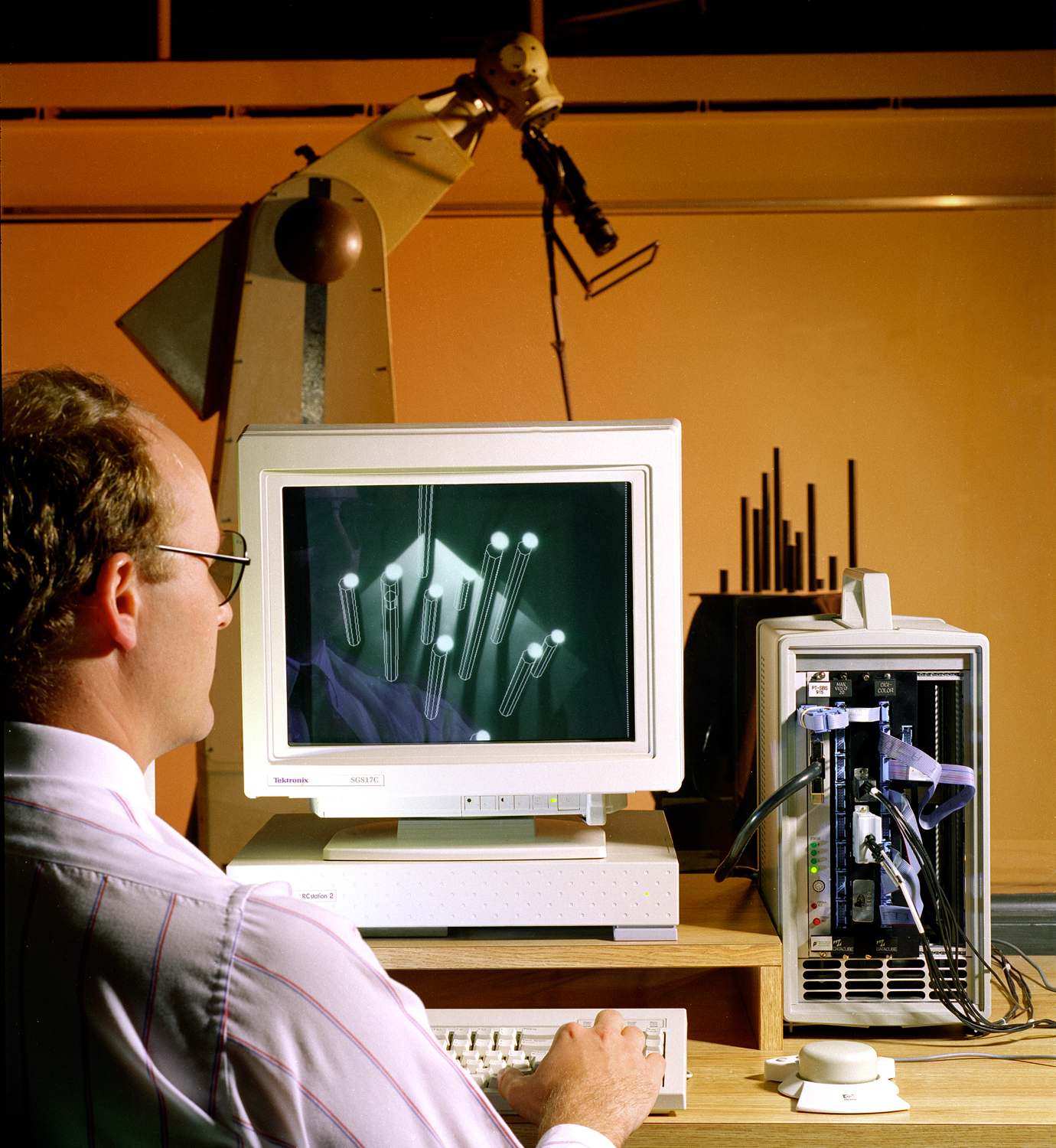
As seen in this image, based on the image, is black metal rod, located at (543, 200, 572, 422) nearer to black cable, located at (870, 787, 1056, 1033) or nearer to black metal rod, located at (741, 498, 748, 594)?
black metal rod, located at (741, 498, 748, 594)

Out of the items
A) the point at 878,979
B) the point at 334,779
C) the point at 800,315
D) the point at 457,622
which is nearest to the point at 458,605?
the point at 457,622

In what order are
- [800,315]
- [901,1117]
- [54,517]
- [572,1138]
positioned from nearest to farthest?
[54,517] < [572,1138] < [901,1117] < [800,315]

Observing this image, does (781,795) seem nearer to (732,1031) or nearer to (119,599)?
(732,1031)

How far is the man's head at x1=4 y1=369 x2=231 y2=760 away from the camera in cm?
76

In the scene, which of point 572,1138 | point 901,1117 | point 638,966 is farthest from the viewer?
point 638,966

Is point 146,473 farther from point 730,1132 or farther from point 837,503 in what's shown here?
point 837,503

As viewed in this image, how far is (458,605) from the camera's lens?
4.02ft

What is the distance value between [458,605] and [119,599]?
49 cm

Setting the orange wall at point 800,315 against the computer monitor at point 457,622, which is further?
the orange wall at point 800,315

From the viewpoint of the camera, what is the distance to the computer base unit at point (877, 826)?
1187 millimetres

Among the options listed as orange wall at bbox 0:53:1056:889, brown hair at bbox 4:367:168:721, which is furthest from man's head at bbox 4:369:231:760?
orange wall at bbox 0:53:1056:889

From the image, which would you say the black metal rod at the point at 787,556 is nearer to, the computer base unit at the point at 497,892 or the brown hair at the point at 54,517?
the computer base unit at the point at 497,892

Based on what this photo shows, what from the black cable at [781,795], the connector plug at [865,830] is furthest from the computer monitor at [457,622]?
the connector plug at [865,830]

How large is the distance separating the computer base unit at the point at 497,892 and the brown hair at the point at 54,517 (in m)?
0.50
